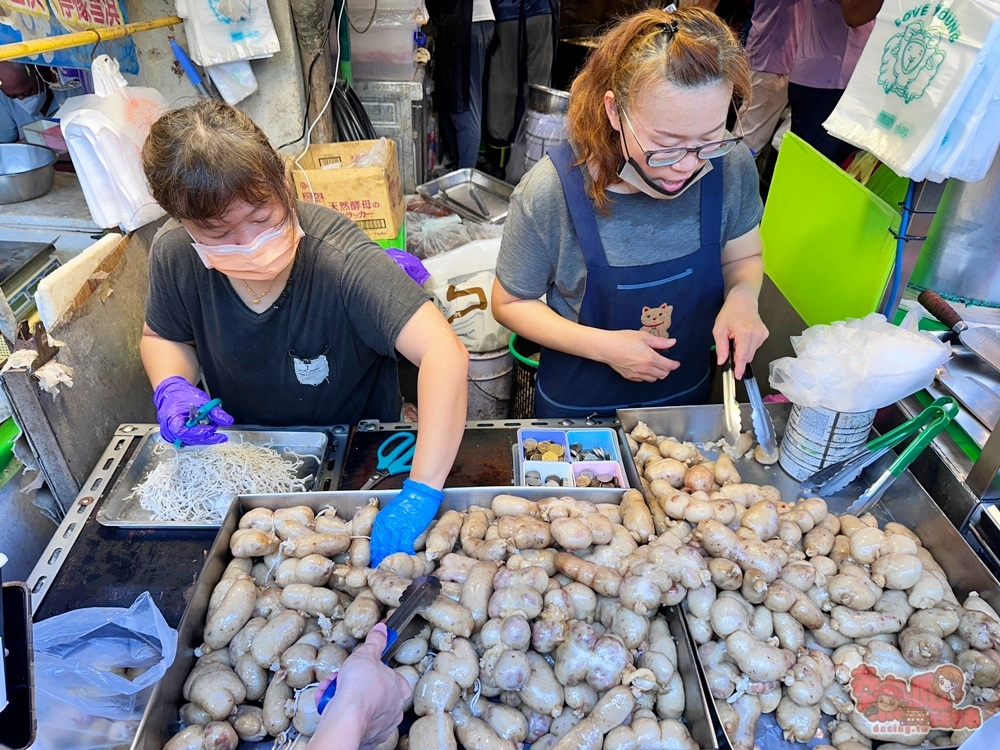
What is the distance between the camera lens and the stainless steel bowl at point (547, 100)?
17.2ft

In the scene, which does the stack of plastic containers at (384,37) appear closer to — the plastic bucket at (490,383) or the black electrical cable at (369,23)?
the black electrical cable at (369,23)

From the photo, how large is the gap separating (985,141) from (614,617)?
1.59 meters

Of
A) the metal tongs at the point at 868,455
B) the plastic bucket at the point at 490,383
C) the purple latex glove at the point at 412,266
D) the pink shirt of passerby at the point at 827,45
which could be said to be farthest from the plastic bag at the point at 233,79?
the pink shirt of passerby at the point at 827,45

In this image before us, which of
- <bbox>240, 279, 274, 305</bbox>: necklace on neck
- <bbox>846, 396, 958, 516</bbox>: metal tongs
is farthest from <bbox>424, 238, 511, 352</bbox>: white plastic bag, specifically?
<bbox>846, 396, 958, 516</bbox>: metal tongs

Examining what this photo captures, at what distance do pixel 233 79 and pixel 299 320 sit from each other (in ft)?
6.16

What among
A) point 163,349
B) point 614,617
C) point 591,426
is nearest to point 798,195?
point 591,426

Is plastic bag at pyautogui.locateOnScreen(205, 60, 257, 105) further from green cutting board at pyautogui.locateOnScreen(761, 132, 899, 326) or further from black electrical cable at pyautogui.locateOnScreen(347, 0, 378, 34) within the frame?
green cutting board at pyautogui.locateOnScreen(761, 132, 899, 326)

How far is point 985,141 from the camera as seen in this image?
173 cm

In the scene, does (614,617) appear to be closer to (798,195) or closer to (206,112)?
(206,112)

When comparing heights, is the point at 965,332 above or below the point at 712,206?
below

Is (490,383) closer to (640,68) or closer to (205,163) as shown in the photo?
(640,68)

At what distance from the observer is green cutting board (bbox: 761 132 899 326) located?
7.22 ft

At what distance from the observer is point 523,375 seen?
140 inches

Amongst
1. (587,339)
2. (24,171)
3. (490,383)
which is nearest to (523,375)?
(490,383)
